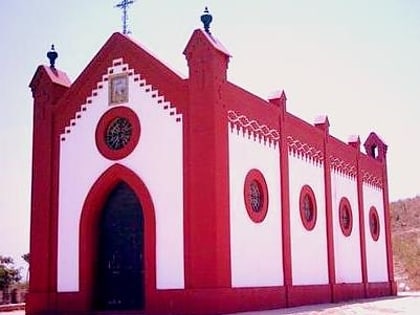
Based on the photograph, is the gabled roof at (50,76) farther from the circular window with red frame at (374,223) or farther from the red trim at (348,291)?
the circular window with red frame at (374,223)

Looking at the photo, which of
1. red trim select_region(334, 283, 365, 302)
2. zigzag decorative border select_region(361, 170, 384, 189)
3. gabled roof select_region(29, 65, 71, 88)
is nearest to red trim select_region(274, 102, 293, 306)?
red trim select_region(334, 283, 365, 302)

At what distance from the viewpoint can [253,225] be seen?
20.5 meters

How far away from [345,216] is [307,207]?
4652mm

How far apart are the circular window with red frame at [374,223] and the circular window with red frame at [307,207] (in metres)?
8.08

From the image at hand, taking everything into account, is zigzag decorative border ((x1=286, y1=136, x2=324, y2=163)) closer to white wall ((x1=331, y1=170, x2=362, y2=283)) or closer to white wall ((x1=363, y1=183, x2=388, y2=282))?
white wall ((x1=331, y1=170, x2=362, y2=283))

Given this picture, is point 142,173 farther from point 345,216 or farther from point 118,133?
point 345,216

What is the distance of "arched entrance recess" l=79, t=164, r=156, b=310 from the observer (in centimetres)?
1945

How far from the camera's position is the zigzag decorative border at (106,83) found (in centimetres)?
1981

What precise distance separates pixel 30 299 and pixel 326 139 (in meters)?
13.4

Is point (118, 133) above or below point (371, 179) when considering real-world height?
above

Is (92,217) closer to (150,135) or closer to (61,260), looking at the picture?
(61,260)

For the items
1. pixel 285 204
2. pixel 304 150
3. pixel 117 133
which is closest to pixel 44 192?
pixel 117 133

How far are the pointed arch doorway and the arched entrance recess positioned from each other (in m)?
0.14

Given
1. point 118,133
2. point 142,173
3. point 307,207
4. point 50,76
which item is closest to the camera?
point 142,173
